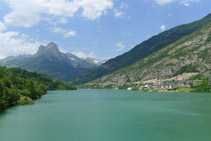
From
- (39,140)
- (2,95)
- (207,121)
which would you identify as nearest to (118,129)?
(39,140)

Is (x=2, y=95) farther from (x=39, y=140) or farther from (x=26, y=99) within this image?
(x=39, y=140)

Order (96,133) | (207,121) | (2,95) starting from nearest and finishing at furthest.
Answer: (96,133)
(207,121)
(2,95)

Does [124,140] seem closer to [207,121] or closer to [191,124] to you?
[191,124]

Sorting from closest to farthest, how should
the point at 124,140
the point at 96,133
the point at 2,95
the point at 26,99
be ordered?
the point at 124,140, the point at 96,133, the point at 2,95, the point at 26,99

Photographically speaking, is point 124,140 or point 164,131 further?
point 164,131

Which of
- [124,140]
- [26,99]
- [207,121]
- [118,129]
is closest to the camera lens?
[124,140]

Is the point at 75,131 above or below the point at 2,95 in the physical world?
below

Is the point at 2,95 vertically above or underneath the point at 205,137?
above

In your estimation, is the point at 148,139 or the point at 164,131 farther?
the point at 164,131

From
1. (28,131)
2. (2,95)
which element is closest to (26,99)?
(2,95)
